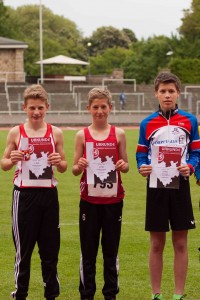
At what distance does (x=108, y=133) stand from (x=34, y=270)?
230 centimetres

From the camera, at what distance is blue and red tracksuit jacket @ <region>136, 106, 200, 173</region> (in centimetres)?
731

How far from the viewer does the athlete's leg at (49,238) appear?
7.28 metres

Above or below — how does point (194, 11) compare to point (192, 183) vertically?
above

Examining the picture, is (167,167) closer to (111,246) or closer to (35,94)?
(111,246)

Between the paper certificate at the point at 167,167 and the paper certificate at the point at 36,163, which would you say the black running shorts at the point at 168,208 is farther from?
the paper certificate at the point at 36,163

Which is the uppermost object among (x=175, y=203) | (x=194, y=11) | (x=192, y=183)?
(x=194, y=11)

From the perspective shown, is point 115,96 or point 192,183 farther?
point 115,96

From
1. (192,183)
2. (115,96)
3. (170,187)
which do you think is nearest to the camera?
(170,187)

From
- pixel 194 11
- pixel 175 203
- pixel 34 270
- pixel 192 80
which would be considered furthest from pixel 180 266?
pixel 194 11

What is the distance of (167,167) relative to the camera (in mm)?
7211

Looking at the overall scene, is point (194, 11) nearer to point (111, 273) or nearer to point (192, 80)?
point (192, 80)

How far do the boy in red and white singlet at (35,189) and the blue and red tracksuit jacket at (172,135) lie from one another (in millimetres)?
681

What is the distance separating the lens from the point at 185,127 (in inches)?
290

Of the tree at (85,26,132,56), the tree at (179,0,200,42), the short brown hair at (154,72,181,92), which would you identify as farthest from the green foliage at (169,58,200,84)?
the tree at (85,26,132,56)
